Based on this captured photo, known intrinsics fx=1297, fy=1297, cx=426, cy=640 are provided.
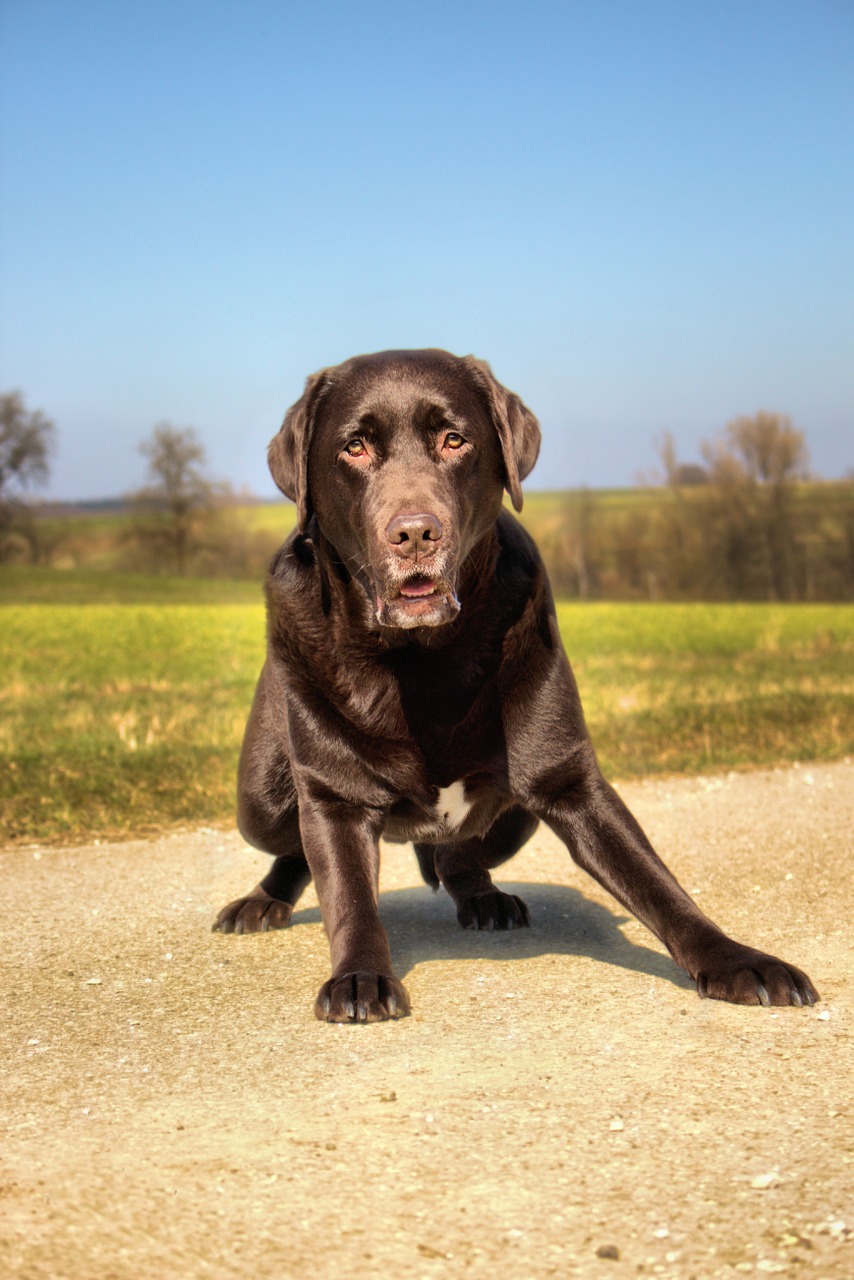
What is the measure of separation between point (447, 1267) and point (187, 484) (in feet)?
95.9

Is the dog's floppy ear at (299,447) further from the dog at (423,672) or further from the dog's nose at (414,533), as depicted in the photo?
the dog's nose at (414,533)

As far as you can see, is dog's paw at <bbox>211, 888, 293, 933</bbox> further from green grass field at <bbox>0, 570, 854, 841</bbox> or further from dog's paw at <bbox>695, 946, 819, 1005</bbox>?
green grass field at <bbox>0, 570, 854, 841</bbox>

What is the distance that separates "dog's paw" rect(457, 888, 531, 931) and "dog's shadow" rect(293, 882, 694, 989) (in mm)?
40

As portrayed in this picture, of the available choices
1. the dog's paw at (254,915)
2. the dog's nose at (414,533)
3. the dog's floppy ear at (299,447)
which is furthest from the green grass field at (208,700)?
the dog's nose at (414,533)

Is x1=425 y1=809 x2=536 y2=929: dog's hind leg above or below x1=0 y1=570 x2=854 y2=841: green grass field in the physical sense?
above

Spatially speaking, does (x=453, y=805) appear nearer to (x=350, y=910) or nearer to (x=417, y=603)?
(x=350, y=910)

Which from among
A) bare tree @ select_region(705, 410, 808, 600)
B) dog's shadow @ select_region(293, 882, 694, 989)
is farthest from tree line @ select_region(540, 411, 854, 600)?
dog's shadow @ select_region(293, 882, 694, 989)

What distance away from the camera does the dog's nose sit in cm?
326

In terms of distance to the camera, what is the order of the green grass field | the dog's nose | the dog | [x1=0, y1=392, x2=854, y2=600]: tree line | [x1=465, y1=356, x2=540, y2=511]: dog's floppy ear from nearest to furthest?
the dog's nose → the dog → [x1=465, y1=356, x2=540, y2=511]: dog's floppy ear → the green grass field → [x1=0, y1=392, x2=854, y2=600]: tree line

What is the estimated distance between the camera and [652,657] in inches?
749

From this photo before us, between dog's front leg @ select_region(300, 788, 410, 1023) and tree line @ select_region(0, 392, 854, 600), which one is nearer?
dog's front leg @ select_region(300, 788, 410, 1023)

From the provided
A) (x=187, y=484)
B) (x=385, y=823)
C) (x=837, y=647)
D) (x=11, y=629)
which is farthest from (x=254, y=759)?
(x=187, y=484)

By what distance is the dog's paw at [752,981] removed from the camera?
336cm

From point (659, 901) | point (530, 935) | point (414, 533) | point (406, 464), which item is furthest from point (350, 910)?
point (406, 464)
